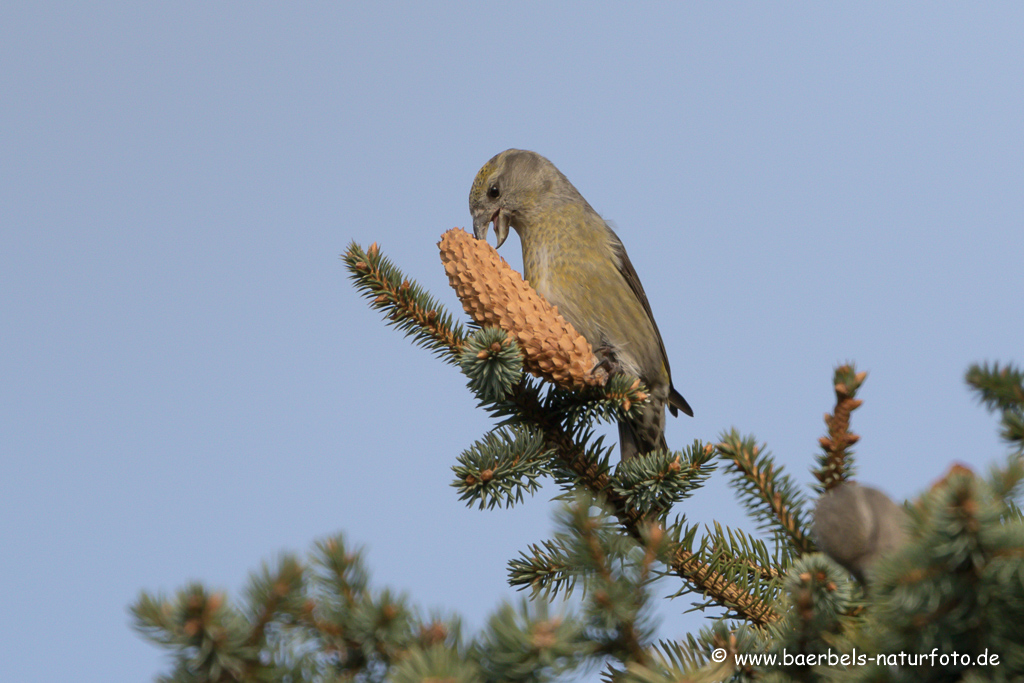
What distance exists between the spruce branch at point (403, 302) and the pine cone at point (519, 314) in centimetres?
12

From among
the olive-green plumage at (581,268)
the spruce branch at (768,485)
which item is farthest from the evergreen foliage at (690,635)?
the olive-green plumage at (581,268)

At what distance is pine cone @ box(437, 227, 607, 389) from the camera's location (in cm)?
281

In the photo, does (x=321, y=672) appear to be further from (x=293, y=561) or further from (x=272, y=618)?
(x=293, y=561)

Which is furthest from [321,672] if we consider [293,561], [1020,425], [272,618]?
[1020,425]

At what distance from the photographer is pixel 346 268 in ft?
9.69

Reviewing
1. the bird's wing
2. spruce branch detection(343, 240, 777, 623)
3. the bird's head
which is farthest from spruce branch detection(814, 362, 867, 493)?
the bird's head

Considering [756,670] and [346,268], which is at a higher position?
[346,268]

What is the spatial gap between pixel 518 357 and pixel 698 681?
1.32 m

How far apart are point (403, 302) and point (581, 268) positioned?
5.30 feet

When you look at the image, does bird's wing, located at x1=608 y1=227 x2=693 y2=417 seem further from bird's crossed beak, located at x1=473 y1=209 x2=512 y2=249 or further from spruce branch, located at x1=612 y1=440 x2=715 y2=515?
spruce branch, located at x1=612 y1=440 x2=715 y2=515

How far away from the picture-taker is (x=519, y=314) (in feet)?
9.40

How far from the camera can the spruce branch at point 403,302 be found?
9.68 feet

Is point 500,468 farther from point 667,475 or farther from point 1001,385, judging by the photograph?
point 1001,385

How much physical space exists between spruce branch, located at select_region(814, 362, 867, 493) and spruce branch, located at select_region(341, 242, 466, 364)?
1.50 meters
